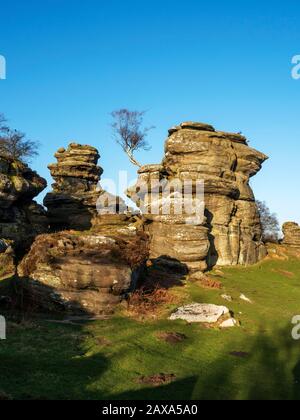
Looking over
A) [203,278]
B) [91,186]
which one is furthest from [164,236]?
[91,186]

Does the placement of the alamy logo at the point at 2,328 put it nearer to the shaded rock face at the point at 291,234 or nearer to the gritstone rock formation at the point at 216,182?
the gritstone rock formation at the point at 216,182

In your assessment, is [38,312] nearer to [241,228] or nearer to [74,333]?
[74,333]

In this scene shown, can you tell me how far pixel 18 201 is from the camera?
42.0 metres

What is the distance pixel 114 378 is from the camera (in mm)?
13188

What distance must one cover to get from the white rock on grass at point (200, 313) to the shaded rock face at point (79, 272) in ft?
11.6

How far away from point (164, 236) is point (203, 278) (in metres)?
6.71

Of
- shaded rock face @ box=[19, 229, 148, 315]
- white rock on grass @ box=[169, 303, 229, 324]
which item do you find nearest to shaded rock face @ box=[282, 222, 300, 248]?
shaded rock face @ box=[19, 229, 148, 315]

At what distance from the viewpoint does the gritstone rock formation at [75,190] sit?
51.9m

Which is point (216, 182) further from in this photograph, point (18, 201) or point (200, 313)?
point (200, 313)

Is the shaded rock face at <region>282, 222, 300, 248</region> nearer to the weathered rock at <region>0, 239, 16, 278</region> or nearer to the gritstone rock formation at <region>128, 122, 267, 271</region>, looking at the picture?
the gritstone rock formation at <region>128, 122, 267, 271</region>

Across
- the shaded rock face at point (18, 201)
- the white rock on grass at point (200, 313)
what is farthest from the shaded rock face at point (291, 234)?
the white rock on grass at point (200, 313)

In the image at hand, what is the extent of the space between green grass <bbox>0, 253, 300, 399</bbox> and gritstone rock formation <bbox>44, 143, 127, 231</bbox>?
3139 cm

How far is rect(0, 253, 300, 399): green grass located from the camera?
12.2 meters

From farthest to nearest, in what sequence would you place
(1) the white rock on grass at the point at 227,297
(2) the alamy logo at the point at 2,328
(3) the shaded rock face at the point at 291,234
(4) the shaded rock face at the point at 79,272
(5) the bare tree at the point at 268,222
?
(5) the bare tree at the point at 268,222 < (3) the shaded rock face at the point at 291,234 < (1) the white rock on grass at the point at 227,297 < (4) the shaded rock face at the point at 79,272 < (2) the alamy logo at the point at 2,328
